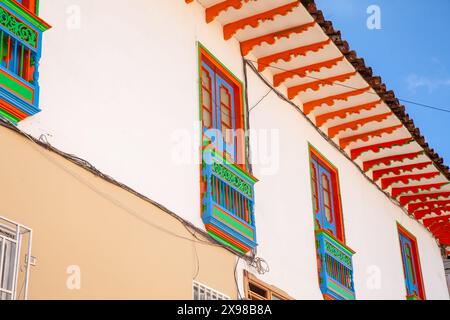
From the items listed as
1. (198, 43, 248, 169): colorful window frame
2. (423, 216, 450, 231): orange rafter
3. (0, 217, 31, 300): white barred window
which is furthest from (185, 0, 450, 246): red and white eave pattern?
(0, 217, 31, 300): white barred window

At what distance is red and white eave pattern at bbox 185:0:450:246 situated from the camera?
10.2 m

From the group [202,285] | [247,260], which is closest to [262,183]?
[247,260]

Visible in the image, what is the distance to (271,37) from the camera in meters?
10.5

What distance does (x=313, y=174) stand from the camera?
11.5 metres

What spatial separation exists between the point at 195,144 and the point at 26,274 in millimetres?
3044

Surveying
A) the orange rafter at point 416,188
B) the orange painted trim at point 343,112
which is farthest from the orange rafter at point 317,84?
the orange rafter at point 416,188

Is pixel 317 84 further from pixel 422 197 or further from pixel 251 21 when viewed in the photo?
pixel 422 197

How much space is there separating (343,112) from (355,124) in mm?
398

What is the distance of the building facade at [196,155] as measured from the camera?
6.62 m

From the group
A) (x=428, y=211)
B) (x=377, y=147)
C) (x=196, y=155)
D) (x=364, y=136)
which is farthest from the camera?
(x=428, y=211)

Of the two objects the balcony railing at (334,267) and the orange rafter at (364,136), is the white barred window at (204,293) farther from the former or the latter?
the orange rafter at (364,136)

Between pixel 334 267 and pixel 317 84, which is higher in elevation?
pixel 317 84

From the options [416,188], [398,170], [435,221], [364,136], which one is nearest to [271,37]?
[364,136]
